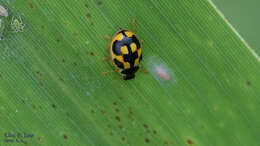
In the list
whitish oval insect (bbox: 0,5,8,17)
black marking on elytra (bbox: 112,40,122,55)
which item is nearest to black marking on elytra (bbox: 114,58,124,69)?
black marking on elytra (bbox: 112,40,122,55)

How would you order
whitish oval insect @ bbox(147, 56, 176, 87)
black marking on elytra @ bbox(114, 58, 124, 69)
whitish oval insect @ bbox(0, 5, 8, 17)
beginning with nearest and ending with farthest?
whitish oval insect @ bbox(0, 5, 8, 17) → black marking on elytra @ bbox(114, 58, 124, 69) → whitish oval insect @ bbox(147, 56, 176, 87)

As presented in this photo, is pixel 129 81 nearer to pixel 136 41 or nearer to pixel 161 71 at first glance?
pixel 161 71

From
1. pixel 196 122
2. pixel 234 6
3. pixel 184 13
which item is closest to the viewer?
pixel 184 13

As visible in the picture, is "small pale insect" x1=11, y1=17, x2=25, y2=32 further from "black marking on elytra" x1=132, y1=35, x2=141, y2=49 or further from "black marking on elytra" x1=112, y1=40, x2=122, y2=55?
"black marking on elytra" x1=132, y1=35, x2=141, y2=49

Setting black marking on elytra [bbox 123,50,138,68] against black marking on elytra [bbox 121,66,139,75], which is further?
black marking on elytra [bbox 121,66,139,75]

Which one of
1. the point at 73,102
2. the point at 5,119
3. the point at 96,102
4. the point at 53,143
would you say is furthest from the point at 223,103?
the point at 5,119

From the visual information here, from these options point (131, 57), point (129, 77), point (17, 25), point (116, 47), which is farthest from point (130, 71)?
point (17, 25)

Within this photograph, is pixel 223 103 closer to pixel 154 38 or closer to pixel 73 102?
pixel 154 38
